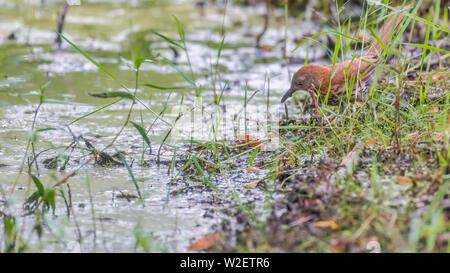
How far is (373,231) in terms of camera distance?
2438 mm

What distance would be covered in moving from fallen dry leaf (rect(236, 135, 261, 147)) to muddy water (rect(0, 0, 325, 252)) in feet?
1.76

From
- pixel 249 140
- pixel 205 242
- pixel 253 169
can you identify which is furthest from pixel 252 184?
pixel 249 140

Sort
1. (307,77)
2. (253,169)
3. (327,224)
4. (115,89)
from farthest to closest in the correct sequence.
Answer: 1. (115,89)
2. (307,77)
3. (253,169)
4. (327,224)

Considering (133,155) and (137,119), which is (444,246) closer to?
(133,155)

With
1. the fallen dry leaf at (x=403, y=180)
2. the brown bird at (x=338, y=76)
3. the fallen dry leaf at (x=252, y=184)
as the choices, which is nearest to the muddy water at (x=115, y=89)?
the fallen dry leaf at (x=252, y=184)

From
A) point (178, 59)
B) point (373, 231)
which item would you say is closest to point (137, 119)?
point (178, 59)

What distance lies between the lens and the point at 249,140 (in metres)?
3.97

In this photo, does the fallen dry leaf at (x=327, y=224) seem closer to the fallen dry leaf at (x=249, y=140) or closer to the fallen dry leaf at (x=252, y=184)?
the fallen dry leaf at (x=252, y=184)

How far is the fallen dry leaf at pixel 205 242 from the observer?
2578 mm

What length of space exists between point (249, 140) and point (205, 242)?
1.47 meters

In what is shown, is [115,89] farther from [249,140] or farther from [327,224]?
[327,224]

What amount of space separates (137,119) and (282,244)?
2333 millimetres

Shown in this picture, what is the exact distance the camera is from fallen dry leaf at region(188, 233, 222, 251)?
258cm
